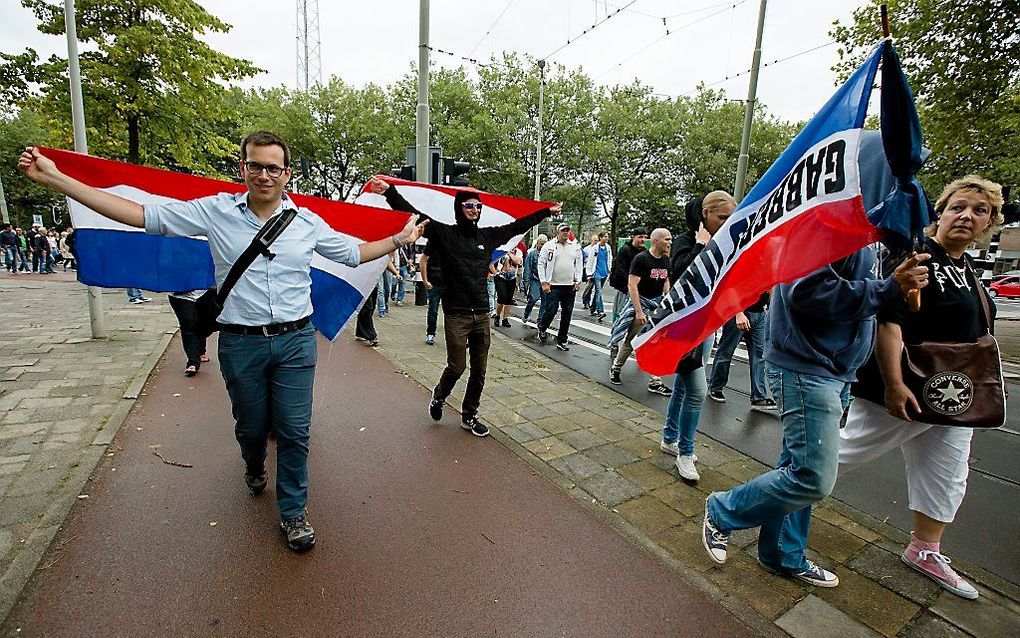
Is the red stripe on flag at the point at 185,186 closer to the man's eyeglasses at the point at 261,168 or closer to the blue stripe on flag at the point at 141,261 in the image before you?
the blue stripe on flag at the point at 141,261

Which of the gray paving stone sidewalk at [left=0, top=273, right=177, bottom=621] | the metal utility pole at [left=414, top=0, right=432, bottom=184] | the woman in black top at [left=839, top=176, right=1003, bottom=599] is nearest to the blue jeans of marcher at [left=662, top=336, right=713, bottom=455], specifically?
the woman in black top at [left=839, top=176, right=1003, bottom=599]

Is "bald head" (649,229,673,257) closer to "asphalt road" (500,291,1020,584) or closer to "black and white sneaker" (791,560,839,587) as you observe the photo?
"asphalt road" (500,291,1020,584)

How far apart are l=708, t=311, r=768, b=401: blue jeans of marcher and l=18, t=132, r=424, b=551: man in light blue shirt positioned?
419 centimetres

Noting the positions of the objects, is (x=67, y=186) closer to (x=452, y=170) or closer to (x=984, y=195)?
(x=984, y=195)

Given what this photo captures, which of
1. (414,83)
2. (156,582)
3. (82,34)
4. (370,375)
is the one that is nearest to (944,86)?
(370,375)

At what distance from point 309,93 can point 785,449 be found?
3321cm

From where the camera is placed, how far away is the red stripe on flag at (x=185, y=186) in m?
3.15

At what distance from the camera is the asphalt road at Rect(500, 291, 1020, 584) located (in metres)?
3.03

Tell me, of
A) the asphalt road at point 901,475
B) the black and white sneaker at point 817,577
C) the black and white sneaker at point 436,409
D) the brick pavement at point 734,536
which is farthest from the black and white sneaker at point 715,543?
the black and white sneaker at point 436,409

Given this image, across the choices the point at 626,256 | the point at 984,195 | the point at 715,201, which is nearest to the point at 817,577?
the point at 984,195

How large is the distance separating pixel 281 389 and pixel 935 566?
3410 mm

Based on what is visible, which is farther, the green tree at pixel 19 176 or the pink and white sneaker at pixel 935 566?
the green tree at pixel 19 176

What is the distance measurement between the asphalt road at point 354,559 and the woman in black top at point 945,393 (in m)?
1.16

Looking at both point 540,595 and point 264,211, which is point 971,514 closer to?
point 540,595
